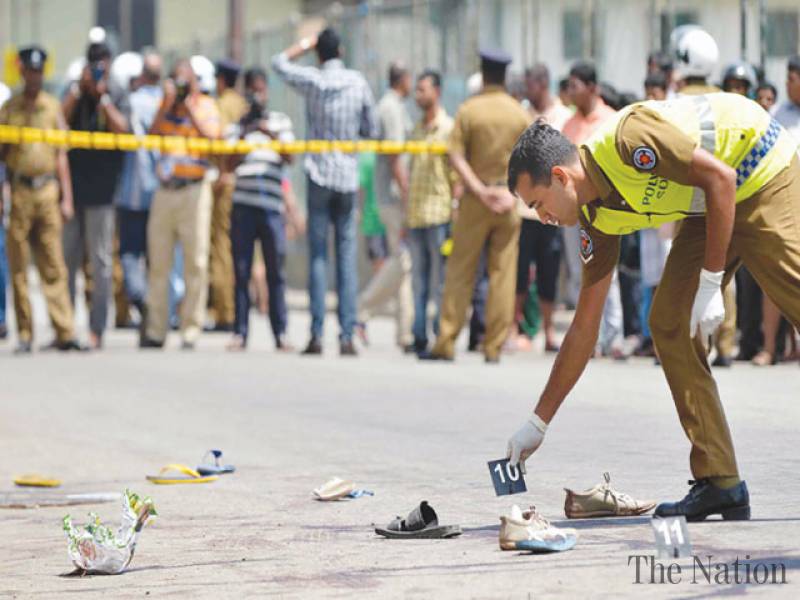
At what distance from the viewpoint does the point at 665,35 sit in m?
18.1

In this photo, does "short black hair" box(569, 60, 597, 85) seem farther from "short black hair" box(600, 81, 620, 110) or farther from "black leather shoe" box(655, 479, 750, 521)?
"black leather shoe" box(655, 479, 750, 521)

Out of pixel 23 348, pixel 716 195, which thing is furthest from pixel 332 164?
pixel 716 195

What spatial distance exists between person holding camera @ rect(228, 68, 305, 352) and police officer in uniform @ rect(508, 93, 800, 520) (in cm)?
932

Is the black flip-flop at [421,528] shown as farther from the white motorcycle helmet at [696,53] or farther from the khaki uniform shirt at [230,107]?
the khaki uniform shirt at [230,107]

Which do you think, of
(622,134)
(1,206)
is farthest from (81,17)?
(622,134)

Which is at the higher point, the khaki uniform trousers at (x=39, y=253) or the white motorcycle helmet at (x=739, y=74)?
the white motorcycle helmet at (x=739, y=74)

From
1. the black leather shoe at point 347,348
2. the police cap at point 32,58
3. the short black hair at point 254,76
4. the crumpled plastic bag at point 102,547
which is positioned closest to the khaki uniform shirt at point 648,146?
the crumpled plastic bag at point 102,547

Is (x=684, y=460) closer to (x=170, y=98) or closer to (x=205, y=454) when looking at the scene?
(x=205, y=454)

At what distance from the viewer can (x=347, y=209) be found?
15.6 meters

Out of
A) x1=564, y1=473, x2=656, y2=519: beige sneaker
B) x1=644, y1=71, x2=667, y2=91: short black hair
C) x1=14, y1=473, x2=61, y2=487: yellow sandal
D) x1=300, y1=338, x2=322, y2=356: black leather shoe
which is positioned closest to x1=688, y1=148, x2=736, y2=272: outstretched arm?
x1=564, y1=473, x2=656, y2=519: beige sneaker

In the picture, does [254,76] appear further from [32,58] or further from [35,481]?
[35,481]

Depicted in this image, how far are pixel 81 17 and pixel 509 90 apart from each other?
31256mm

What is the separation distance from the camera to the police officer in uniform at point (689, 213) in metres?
6.17

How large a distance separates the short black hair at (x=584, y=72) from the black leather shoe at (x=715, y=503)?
7.45 meters
